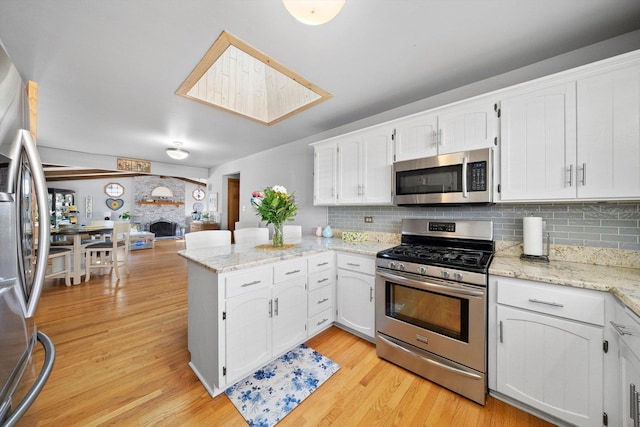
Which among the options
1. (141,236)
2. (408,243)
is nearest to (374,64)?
(408,243)

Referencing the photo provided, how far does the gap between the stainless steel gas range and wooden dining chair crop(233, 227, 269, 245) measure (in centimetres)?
146

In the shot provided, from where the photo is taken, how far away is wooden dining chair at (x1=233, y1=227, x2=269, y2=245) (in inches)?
105

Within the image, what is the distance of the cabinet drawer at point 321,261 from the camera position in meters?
2.11

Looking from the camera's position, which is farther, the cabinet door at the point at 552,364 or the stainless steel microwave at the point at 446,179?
the stainless steel microwave at the point at 446,179

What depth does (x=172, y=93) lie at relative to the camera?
2471 mm

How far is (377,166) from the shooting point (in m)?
2.43

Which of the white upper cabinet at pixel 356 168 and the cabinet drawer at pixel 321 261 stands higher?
the white upper cabinet at pixel 356 168

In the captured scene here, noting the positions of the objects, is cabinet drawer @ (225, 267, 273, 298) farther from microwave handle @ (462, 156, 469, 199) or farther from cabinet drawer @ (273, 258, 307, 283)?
microwave handle @ (462, 156, 469, 199)

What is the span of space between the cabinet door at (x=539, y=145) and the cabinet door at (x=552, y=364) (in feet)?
2.73

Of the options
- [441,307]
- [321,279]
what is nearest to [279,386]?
[321,279]

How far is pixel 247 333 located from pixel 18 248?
1.26 metres

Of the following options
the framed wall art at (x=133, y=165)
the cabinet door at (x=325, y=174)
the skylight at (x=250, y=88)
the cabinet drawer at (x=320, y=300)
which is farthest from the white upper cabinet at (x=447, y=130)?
the framed wall art at (x=133, y=165)

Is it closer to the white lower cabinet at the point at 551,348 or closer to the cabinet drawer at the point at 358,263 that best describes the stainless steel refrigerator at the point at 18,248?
the cabinet drawer at the point at 358,263

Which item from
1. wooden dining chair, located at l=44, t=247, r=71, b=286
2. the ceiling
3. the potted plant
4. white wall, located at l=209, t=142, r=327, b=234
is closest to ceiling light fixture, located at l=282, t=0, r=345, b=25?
the ceiling
